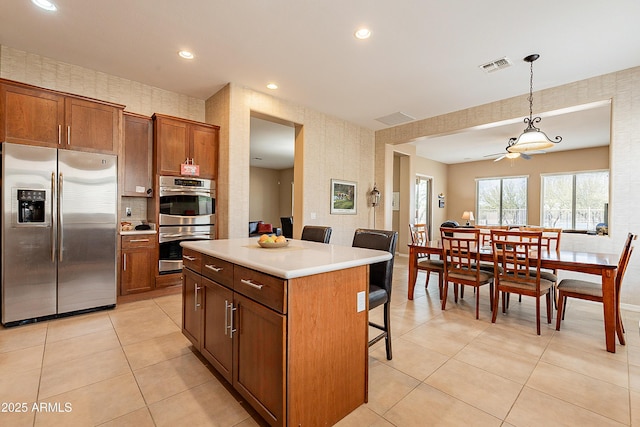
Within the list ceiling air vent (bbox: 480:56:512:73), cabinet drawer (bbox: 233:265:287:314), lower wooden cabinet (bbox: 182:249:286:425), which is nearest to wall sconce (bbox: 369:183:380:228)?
ceiling air vent (bbox: 480:56:512:73)

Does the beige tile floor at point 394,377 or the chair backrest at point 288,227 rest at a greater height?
the chair backrest at point 288,227

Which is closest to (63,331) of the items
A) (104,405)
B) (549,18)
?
(104,405)

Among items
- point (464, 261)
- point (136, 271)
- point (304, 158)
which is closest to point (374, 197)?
point (304, 158)

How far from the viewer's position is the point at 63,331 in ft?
9.04

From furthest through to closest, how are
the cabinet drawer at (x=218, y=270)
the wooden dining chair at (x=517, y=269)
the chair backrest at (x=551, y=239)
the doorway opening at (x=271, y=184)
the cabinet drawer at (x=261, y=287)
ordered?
the doorway opening at (x=271, y=184) → the chair backrest at (x=551, y=239) → the wooden dining chair at (x=517, y=269) → the cabinet drawer at (x=218, y=270) → the cabinet drawer at (x=261, y=287)

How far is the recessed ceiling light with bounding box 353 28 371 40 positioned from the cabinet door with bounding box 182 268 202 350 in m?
2.72

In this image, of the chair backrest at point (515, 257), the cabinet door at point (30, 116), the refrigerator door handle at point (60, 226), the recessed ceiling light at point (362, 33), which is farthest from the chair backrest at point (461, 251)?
the cabinet door at point (30, 116)

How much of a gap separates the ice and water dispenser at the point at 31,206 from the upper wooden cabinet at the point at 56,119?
1.74 ft

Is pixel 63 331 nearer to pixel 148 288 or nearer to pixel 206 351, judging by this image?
pixel 148 288

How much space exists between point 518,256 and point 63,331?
4.61 meters

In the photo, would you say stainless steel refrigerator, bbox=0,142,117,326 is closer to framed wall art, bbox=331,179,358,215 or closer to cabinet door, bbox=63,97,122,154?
cabinet door, bbox=63,97,122,154

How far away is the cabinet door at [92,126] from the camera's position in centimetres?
316

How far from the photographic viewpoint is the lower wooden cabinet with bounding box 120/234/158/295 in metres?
3.60

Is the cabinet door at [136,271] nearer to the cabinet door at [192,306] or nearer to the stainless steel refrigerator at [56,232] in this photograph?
the stainless steel refrigerator at [56,232]
